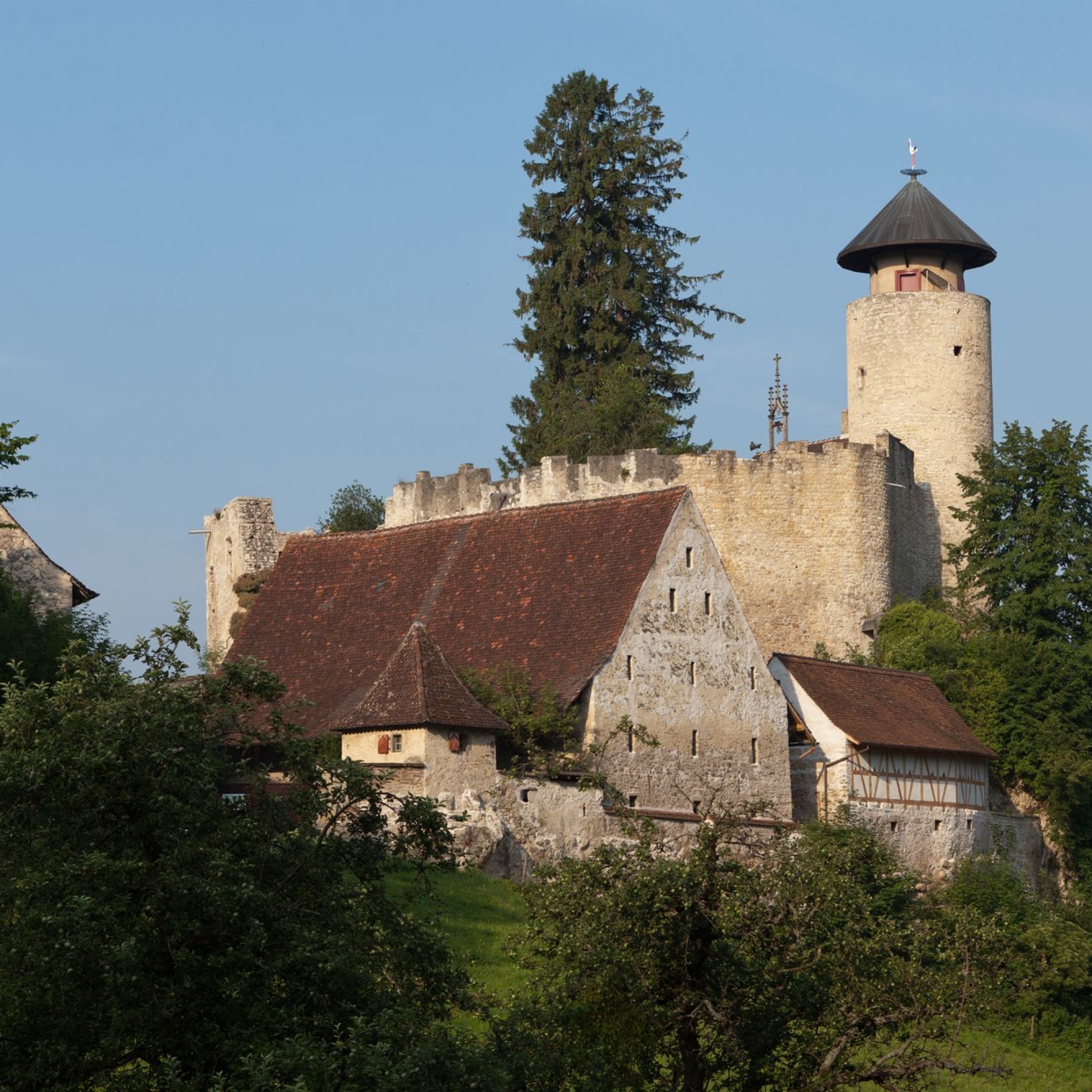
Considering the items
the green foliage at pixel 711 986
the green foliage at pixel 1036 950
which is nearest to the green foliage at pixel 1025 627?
the green foliage at pixel 1036 950

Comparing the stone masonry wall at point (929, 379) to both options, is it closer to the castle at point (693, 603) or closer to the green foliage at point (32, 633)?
the castle at point (693, 603)

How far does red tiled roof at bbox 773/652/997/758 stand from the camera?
3791cm

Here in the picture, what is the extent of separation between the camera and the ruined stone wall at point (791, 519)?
44.9 metres

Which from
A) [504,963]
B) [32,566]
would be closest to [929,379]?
[32,566]

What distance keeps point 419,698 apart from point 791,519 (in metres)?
15.5

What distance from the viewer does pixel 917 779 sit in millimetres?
38500

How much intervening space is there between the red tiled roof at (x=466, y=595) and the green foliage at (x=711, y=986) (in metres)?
13.0

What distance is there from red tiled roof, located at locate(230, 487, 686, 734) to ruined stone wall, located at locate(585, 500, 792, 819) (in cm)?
38

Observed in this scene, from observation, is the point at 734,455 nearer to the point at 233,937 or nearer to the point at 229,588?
the point at 229,588

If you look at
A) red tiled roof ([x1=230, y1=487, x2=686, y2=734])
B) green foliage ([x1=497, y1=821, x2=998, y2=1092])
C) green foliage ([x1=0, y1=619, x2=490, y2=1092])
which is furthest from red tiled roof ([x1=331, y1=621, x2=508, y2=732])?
green foliage ([x1=0, y1=619, x2=490, y2=1092])

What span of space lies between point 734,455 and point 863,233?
951 centimetres

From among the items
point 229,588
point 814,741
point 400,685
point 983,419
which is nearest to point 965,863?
point 814,741

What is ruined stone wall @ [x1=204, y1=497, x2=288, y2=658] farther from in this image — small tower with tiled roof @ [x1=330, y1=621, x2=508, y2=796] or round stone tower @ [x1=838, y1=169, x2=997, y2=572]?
small tower with tiled roof @ [x1=330, y1=621, x2=508, y2=796]

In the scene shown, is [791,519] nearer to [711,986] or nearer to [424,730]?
[424,730]
